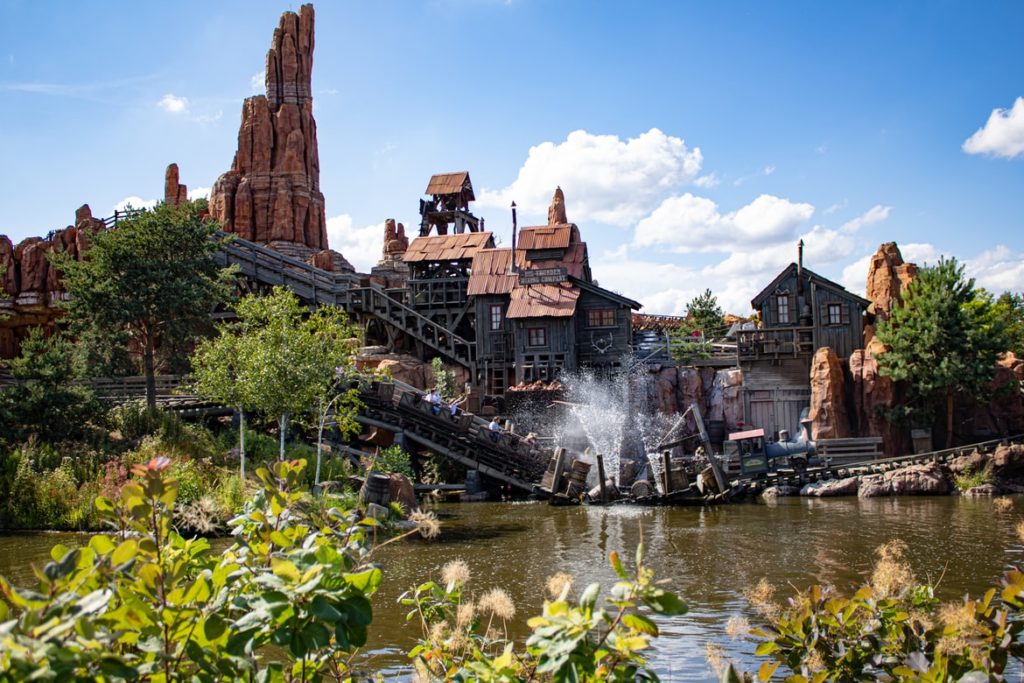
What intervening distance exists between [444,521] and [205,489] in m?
6.72

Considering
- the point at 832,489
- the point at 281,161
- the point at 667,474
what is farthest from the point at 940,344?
the point at 281,161

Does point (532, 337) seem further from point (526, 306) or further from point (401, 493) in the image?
point (401, 493)

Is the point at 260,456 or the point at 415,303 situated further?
the point at 415,303

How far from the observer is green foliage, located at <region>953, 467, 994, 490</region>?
96.7 feet

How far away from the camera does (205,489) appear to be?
74.6 feet

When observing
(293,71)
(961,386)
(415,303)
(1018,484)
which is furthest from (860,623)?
Result: (293,71)

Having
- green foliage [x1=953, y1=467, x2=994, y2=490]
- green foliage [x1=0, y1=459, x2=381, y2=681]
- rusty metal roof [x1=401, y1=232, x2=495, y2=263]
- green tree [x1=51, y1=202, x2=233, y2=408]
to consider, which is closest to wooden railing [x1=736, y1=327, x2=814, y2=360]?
green foliage [x1=953, y1=467, x2=994, y2=490]

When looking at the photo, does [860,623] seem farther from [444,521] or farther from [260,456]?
[260,456]

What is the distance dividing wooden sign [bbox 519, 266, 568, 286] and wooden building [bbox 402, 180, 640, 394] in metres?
0.05

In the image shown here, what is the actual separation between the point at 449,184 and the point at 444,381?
22148 mm

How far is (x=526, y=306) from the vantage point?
43438 mm

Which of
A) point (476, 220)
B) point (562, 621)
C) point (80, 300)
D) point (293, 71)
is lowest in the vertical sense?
point (562, 621)

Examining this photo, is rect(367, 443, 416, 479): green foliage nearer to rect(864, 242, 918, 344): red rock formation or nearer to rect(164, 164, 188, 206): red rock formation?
rect(864, 242, 918, 344): red rock formation

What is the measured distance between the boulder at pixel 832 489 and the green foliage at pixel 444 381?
16.6 meters
